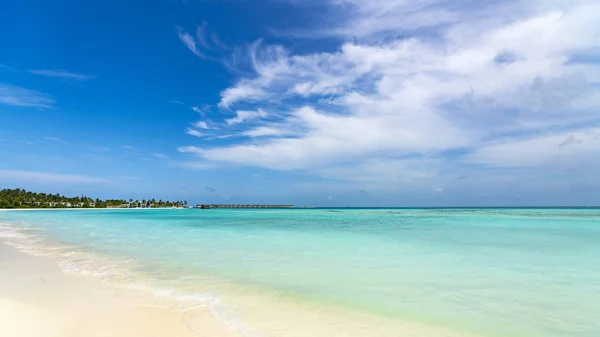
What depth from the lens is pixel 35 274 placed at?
7074mm

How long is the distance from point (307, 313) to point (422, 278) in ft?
10.7

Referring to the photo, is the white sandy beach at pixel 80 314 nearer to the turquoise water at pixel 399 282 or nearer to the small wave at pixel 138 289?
the small wave at pixel 138 289

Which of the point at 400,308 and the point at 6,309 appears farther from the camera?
the point at 400,308

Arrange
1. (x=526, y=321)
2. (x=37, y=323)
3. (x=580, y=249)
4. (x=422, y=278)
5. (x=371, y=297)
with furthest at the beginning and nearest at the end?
1. (x=580, y=249)
2. (x=422, y=278)
3. (x=371, y=297)
4. (x=526, y=321)
5. (x=37, y=323)

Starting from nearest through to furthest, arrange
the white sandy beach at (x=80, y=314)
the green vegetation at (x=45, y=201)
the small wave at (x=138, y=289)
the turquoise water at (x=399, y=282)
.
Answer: the white sandy beach at (x=80, y=314) < the small wave at (x=138, y=289) < the turquoise water at (x=399, y=282) < the green vegetation at (x=45, y=201)

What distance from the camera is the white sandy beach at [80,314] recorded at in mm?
3877

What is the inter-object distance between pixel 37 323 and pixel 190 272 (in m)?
3.43

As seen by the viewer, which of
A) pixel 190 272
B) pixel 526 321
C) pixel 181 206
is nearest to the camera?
pixel 526 321

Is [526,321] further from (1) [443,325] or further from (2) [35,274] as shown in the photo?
(2) [35,274]

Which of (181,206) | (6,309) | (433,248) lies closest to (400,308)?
(6,309)

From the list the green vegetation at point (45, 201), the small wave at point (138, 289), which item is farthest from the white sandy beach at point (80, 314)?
the green vegetation at point (45, 201)

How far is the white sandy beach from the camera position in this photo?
388cm

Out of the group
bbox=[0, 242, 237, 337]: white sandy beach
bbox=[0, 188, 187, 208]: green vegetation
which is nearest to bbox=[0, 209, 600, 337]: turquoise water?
bbox=[0, 242, 237, 337]: white sandy beach

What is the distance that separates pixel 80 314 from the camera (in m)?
4.47
